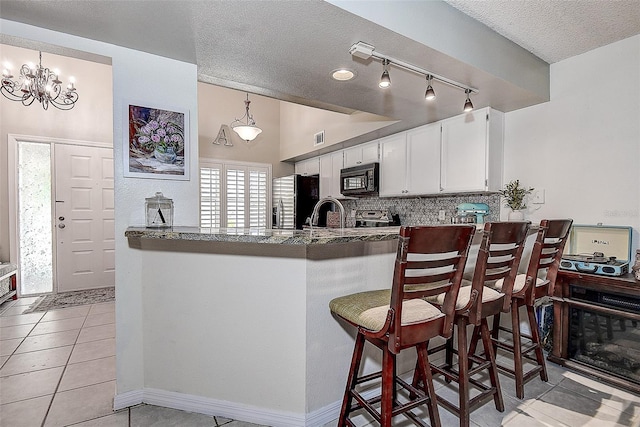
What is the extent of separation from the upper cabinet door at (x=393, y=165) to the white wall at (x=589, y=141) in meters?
1.20

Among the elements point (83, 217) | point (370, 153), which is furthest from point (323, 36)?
point (83, 217)

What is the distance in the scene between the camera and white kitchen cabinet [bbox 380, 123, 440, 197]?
3.38 meters

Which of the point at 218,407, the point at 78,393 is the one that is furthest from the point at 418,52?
the point at 78,393

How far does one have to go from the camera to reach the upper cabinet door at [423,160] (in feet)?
11.0

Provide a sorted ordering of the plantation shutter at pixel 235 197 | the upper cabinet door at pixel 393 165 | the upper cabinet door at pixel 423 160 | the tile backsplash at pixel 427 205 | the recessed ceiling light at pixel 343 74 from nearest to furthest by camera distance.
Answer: the recessed ceiling light at pixel 343 74, the tile backsplash at pixel 427 205, the upper cabinet door at pixel 423 160, the upper cabinet door at pixel 393 165, the plantation shutter at pixel 235 197

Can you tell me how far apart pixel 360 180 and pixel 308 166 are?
1757mm

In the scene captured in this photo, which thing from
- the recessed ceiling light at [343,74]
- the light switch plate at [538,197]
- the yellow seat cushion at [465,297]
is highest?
the recessed ceiling light at [343,74]

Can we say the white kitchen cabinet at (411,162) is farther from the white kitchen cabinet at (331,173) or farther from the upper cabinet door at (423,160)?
the white kitchen cabinet at (331,173)

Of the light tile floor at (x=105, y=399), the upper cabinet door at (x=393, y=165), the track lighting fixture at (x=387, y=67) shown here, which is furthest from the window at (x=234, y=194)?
the track lighting fixture at (x=387, y=67)

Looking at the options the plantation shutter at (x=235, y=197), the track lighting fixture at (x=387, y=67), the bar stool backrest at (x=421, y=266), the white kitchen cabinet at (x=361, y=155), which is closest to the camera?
the bar stool backrest at (x=421, y=266)

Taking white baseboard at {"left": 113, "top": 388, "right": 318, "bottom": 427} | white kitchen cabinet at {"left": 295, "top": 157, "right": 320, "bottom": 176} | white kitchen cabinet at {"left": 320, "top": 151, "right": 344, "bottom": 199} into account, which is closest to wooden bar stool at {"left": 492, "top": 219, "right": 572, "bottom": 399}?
white baseboard at {"left": 113, "top": 388, "right": 318, "bottom": 427}

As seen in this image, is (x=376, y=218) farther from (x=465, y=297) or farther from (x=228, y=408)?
(x=228, y=408)

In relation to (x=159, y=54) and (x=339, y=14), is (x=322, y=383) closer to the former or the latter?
(x=339, y=14)

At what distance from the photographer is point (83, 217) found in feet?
15.0
